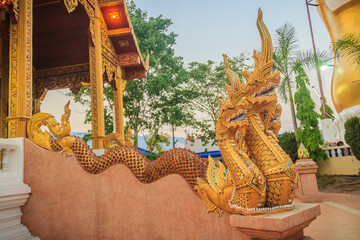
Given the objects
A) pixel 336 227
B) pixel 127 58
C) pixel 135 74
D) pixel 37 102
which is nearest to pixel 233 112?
pixel 336 227

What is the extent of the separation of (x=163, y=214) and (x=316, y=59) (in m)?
9.21

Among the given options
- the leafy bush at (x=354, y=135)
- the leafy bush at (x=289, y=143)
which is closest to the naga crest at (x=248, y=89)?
the leafy bush at (x=354, y=135)

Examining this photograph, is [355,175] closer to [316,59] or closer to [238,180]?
[316,59]

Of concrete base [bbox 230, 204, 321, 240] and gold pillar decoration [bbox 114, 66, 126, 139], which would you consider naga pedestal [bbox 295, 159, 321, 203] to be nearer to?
gold pillar decoration [bbox 114, 66, 126, 139]

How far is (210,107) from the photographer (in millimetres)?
15703

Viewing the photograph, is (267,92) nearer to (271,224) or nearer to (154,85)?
(271,224)

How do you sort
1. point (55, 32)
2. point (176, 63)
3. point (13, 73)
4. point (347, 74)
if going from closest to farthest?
point (13, 73)
point (55, 32)
point (347, 74)
point (176, 63)

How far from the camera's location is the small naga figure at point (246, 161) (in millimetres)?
1937

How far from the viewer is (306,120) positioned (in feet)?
31.9

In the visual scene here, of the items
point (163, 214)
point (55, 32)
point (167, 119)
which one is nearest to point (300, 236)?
point (163, 214)

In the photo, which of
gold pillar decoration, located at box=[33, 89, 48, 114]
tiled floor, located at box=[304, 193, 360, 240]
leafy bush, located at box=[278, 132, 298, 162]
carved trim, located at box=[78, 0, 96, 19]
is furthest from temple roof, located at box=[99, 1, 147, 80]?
leafy bush, located at box=[278, 132, 298, 162]

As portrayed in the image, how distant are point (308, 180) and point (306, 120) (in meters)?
3.98

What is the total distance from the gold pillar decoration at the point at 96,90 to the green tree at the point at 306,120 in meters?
7.12

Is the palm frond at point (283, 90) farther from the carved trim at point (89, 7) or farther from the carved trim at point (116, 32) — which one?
the carved trim at point (89, 7)
